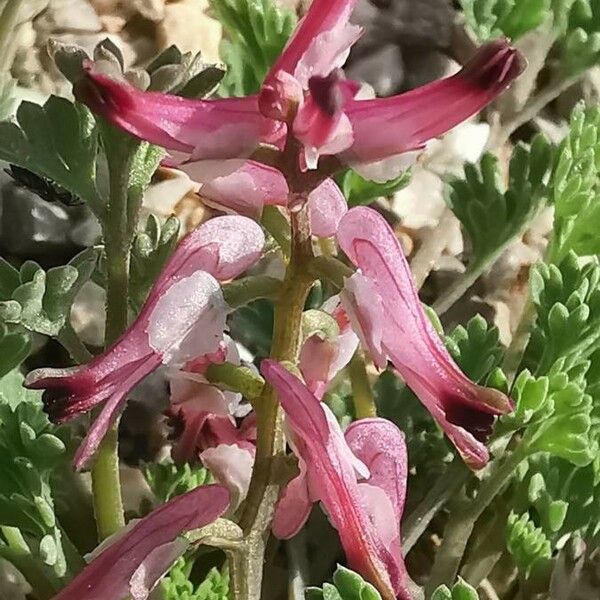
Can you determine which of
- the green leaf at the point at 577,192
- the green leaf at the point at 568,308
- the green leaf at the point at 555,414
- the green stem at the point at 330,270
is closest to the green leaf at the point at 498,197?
the green leaf at the point at 577,192

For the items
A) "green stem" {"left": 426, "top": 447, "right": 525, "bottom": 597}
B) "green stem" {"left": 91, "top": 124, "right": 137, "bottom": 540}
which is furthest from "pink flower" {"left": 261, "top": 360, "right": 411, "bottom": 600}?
"green stem" {"left": 426, "top": 447, "right": 525, "bottom": 597}

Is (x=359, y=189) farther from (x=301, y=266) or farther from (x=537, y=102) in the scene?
(x=301, y=266)

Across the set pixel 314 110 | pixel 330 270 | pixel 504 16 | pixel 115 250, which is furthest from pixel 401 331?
pixel 504 16

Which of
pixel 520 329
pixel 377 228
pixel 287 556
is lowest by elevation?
pixel 287 556

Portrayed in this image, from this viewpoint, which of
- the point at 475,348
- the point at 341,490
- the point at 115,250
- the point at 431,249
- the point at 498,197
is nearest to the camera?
the point at 341,490

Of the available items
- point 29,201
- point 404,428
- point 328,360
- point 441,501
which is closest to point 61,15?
point 29,201

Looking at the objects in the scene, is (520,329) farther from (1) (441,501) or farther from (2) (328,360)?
(2) (328,360)

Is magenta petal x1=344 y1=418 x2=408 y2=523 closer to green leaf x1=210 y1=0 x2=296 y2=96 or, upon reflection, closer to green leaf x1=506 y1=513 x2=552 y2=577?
green leaf x1=506 y1=513 x2=552 y2=577
